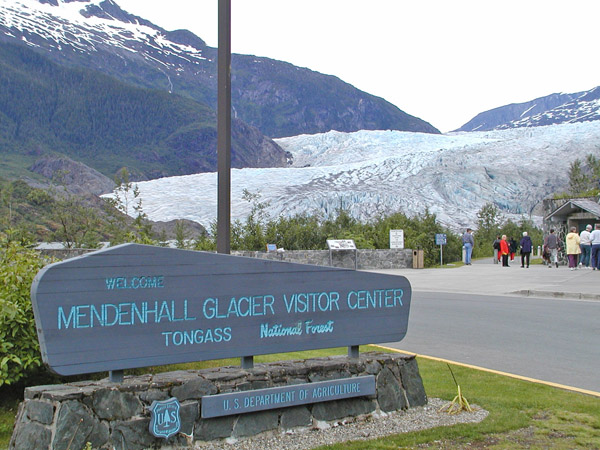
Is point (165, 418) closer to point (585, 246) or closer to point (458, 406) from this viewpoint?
point (458, 406)

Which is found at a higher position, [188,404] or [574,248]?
[574,248]

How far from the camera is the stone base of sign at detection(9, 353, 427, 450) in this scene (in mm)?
4422

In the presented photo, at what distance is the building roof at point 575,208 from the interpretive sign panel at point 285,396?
2409 cm

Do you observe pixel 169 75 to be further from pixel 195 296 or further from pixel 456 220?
pixel 195 296

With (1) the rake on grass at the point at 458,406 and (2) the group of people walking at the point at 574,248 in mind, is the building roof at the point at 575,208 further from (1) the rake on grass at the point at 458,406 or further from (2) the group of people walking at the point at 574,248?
(1) the rake on grass at the point at 458,406

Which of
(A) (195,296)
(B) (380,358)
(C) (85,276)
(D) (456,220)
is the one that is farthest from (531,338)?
(D) (456,220)

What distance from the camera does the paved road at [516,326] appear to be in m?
8.48

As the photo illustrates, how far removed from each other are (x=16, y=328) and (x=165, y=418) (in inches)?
73.0

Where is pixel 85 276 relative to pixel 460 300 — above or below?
above

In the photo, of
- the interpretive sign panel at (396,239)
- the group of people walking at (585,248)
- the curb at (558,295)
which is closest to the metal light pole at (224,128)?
the curb at (558,295)

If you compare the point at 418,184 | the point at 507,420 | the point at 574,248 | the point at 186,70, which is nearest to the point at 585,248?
the point at 574,248

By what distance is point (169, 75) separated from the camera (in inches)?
6486

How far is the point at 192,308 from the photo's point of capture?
16.5 feet

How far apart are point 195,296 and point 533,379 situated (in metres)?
4.40
